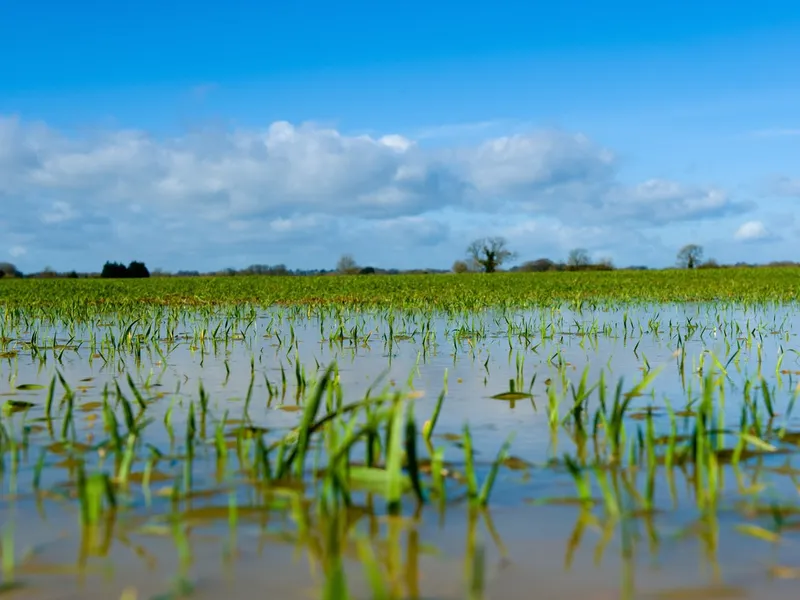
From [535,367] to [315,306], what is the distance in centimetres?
1034

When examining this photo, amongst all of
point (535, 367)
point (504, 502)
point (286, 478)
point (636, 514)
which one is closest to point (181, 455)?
point (286, 478)

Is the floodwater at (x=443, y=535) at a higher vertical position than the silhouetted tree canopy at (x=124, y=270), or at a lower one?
lower

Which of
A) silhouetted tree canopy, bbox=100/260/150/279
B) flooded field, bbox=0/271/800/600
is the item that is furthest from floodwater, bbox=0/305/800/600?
silhouetted tree canopy, bbox=100/260/150/279

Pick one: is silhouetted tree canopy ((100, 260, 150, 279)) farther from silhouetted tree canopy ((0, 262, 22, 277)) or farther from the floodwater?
the floodwater

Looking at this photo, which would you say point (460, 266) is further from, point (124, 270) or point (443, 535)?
point (443, 535)

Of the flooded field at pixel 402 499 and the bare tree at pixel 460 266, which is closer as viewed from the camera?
the flooded field at pixel 402 499

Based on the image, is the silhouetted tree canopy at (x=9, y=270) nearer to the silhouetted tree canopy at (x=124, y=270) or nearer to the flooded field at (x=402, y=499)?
the silhouetted tree canopy at (x=124, y=270)

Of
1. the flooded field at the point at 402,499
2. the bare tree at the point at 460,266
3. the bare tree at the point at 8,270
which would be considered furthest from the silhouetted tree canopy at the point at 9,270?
the flooded field at the point at 402,499

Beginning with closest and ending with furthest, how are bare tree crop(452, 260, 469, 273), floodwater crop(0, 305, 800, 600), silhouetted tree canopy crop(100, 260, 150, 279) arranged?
floodwater crop(0, 305, 800, 600) < silhouetted tree canopy crop(100, 260, 150, 279) < bare tree crop(452, 260, 469, 273)

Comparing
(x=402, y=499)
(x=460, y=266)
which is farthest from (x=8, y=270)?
(x=402, y=499)

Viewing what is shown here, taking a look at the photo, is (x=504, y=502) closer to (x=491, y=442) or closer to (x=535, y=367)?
(x=491, y=442)

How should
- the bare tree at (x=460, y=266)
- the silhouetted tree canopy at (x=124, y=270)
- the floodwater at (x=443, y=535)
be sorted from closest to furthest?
the floodwater at (x=443, y=535) < the silhouetted tree canopy at (x=124, y=270) < the bare tree at (x=460, y=266)

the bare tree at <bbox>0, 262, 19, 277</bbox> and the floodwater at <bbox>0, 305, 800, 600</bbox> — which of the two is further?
the bare tree at <bbox>0, 262, 19, 277</bbox>

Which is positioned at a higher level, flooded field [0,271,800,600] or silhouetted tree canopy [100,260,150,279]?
silhouetted tree canopy [100,260,150,279]
